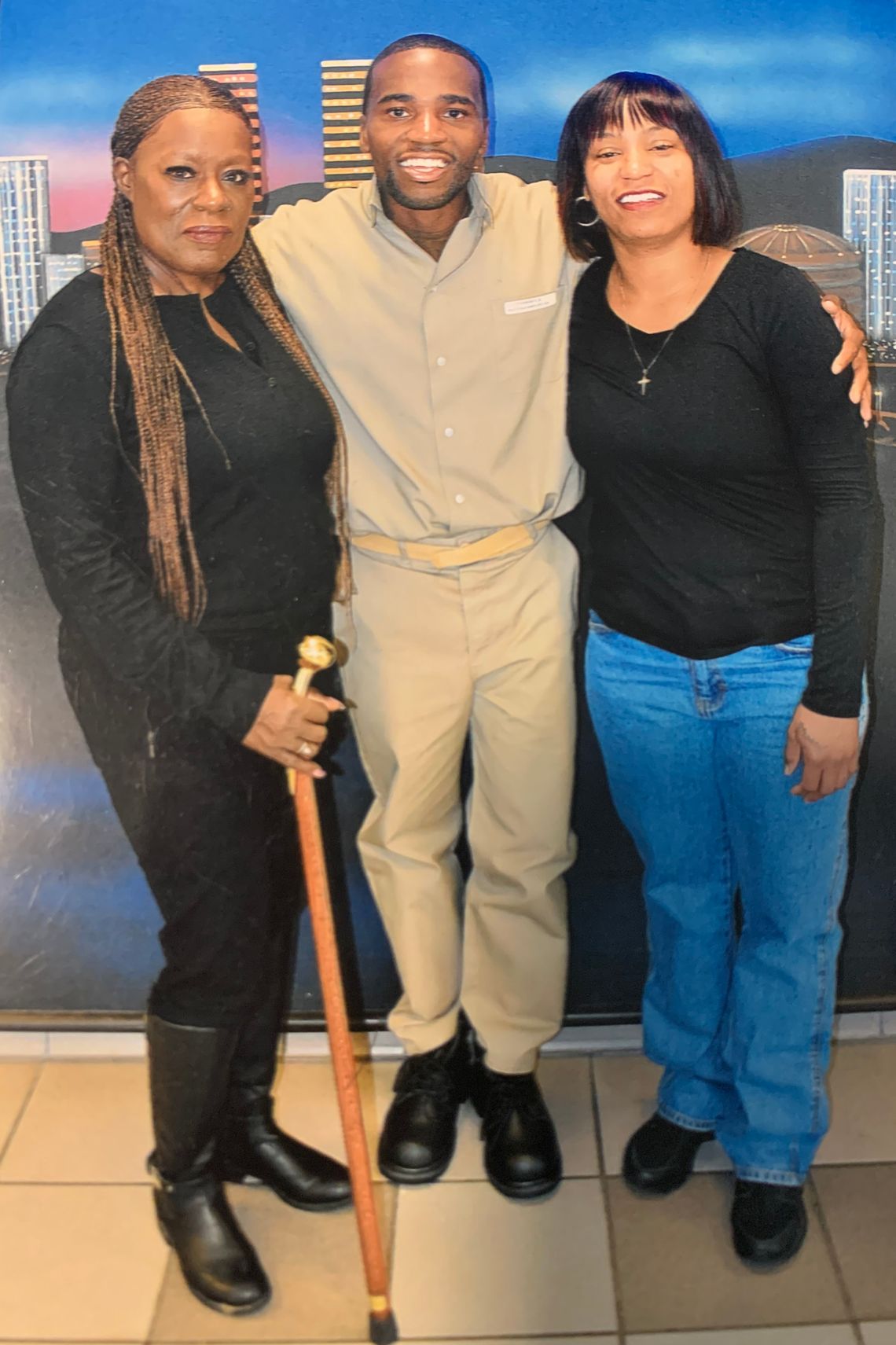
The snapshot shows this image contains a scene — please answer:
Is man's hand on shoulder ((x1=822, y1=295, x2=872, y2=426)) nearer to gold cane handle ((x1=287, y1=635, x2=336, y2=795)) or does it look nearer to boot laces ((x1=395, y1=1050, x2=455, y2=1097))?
gold cane handle ((x1=287, y1=635, x2=336, y2=795))

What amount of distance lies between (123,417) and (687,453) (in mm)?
803

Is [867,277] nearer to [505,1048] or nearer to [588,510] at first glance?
[588,510]

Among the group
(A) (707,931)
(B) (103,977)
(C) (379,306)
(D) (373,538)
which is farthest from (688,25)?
(B) (103,977)

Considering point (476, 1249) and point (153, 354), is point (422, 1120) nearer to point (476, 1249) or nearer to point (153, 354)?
point (476, 1249)

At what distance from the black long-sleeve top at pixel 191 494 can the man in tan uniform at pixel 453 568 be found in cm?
15

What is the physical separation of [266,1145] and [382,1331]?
16.1 inches

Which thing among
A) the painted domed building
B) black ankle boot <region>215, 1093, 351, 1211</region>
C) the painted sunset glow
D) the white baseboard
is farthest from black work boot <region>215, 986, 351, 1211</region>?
the painted domed building

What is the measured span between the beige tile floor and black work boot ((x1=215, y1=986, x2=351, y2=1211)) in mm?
37

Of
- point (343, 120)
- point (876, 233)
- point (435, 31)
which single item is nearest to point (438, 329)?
point (343, 120)

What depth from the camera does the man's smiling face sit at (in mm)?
1814

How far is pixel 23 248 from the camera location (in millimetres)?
2123

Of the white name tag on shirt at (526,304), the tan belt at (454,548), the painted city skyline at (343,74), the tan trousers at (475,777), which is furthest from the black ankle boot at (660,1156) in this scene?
the painted city skyline at (343,74)

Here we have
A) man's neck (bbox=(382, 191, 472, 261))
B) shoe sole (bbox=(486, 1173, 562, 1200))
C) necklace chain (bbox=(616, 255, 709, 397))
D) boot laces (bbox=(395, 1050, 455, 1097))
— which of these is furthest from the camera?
boot laces (bbox=(395, 1050, 455, 1097))

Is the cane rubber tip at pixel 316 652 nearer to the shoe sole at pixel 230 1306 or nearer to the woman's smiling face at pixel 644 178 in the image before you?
the woman's smiling face at pixel 644 178
